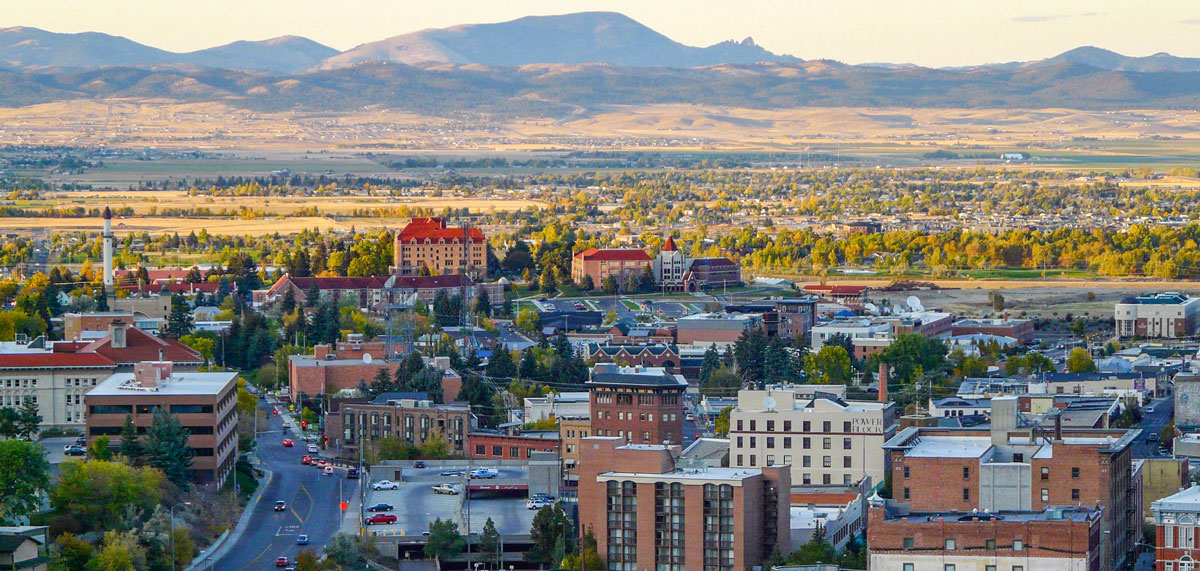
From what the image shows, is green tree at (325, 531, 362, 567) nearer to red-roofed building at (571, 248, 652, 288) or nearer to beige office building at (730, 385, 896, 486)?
beige office building at (730, 385, 896, 486)

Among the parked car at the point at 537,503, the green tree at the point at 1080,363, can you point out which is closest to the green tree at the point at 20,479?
Result: the parked car at the point at 537,503

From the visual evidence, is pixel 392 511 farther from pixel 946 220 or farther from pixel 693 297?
pixel 946 220

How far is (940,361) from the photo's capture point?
84.9m

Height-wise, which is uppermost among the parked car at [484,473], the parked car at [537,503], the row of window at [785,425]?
the row of window at [785,425]

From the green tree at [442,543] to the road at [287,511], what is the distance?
243cm

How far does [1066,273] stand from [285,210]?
73907mm

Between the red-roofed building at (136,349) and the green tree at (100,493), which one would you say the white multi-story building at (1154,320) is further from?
the green tree at (100,493)

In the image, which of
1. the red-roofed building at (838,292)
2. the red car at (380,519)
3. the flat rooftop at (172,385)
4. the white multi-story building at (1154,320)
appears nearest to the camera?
the red car at (380,519)

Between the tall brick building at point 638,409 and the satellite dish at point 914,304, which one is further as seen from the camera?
the satellite dish at point 914,304

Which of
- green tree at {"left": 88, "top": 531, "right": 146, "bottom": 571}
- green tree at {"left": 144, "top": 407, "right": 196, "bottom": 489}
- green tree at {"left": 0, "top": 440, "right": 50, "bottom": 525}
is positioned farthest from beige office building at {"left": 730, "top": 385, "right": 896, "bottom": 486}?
green tree at {"left": 0, "top": 440, "right": 50, "bottom": 525}

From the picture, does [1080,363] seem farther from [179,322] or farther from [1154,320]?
[179,322]

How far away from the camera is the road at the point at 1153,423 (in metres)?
60.6

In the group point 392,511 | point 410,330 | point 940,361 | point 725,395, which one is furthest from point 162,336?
point 392,511

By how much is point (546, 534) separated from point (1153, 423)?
22.8 metres
